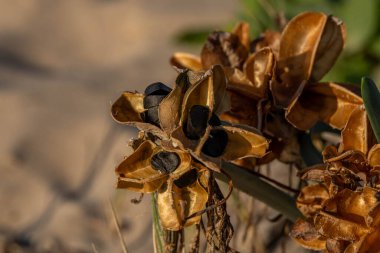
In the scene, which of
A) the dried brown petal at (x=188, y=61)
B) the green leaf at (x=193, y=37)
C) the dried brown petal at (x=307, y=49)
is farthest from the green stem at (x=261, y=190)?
the green leaf at (x=193, y=37)

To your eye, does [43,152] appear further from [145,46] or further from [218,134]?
[218,134]

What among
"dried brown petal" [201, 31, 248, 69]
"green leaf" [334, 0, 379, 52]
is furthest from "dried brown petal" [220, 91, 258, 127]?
"green leaf" [334, 0, 379, 52]

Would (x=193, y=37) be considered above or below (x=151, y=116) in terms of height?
below

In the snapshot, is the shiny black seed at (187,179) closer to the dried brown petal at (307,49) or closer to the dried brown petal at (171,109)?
the dried brown petal at (171,109)

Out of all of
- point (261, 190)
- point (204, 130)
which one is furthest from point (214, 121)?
point (261, 190)

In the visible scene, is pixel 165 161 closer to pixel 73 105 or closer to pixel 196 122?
pixel 196 122

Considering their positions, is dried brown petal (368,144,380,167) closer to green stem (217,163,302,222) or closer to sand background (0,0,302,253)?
green stem (217,163,302,222)
